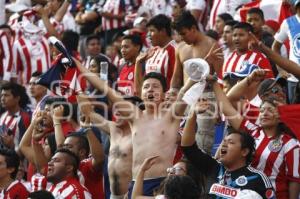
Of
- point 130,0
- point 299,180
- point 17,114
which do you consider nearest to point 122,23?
point 130,0

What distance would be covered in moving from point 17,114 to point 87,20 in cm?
481

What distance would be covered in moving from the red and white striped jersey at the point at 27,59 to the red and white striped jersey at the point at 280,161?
6817mm

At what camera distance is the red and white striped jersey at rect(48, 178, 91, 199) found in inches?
413

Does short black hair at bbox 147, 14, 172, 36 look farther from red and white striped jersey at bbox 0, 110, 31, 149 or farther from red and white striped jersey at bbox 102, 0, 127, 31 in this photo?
red and white striped jersey at bbox 102, 0, 127, 31

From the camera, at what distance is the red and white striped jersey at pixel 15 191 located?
36.0ft

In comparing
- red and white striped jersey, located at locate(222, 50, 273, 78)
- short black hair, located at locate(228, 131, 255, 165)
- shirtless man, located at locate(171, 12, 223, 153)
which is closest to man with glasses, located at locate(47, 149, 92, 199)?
short black hair, located at locate(228, 131, 255, 165)

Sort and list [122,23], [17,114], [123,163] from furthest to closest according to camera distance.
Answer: [122,23] → [17,114] → [123,163]

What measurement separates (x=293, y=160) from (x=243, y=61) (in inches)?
97.3

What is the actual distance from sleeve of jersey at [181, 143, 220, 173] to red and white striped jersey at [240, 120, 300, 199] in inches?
15.8

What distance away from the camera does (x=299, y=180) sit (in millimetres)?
10078

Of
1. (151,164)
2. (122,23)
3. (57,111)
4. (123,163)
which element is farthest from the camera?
(122,23)

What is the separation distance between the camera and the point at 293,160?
10.1 m

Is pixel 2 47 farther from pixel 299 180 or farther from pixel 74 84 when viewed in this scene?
pixel 299 180

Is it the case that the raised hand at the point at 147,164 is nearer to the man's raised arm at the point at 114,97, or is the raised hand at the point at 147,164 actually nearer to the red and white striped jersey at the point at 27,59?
the man's raised arm at the point at 114,97
